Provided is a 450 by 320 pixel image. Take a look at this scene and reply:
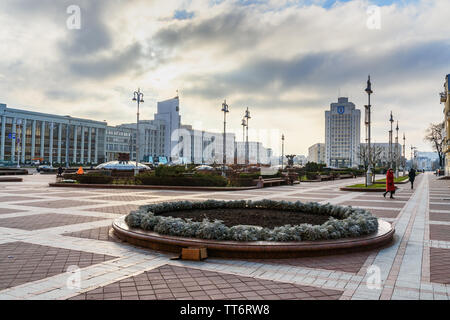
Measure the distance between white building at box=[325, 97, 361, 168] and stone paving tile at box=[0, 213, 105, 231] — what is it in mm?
165303

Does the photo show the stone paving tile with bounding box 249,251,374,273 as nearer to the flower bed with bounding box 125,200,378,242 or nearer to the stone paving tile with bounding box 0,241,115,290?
the flower bed with bounding box 125,200,378,242

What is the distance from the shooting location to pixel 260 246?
5.80m

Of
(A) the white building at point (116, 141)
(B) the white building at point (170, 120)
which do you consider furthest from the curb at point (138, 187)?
(B) the white building at point (170, 120)

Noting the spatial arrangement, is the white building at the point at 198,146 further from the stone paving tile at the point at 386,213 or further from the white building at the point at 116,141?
the stone paving tile at the point at 386,213

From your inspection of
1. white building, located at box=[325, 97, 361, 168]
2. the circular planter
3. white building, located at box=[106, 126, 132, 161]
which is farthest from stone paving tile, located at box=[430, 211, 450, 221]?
white building, located at box=[325, 97, 361, 168]

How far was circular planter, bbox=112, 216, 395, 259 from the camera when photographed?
19.1 ft

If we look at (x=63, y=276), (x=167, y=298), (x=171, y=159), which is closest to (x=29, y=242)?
(x=63, y=276)

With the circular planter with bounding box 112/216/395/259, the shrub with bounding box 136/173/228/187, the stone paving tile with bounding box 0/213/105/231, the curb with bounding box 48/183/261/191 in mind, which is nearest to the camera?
the circular planter with bounding box 112/216/395/259

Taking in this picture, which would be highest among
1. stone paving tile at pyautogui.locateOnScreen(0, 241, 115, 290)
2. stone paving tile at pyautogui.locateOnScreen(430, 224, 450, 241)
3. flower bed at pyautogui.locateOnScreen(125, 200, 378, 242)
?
flower bed at pyautogui.locateOnScreen(125, 200, 378, 242)

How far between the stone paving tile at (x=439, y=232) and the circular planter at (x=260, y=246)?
1824mm

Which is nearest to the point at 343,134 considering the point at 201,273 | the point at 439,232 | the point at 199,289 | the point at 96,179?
the point at 96,179

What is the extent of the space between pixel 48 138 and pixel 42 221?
99635 mm

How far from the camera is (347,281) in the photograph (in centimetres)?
467
